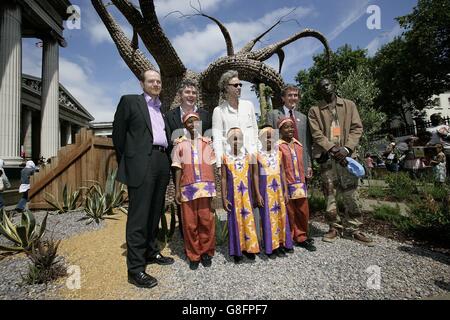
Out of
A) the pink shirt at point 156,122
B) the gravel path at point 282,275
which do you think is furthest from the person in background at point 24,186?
the pink shirt at point 156,122

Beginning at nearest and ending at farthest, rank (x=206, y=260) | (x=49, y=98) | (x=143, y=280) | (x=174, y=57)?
(x=143, y=280) → (x=206, y=260) → (x=174, y=57) → (x=49, y=98)

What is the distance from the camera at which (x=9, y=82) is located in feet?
41.7

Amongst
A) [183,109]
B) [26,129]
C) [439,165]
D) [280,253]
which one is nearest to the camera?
[280,253]

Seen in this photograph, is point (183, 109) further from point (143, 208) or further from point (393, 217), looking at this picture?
point (393, 217)

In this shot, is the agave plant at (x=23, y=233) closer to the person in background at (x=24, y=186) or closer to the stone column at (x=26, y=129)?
the person in background at (x=24, y=186)

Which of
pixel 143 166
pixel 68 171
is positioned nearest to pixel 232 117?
pixel 143 166

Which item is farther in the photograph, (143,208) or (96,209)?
(96,209)

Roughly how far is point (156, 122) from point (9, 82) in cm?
1435

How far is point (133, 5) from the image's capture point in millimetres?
4270

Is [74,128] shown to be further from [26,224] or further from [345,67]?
[26,224]

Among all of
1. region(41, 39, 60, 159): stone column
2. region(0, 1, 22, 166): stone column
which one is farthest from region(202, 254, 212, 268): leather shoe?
region(41, 39, 60, 159): stone column

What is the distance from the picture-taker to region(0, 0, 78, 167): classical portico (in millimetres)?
12628

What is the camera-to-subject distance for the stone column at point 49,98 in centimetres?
1766
